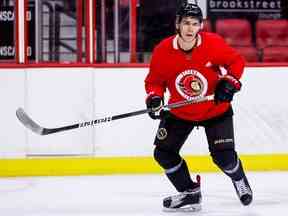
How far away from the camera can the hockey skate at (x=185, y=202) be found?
12.6 feet

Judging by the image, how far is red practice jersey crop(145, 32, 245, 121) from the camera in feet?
12.1

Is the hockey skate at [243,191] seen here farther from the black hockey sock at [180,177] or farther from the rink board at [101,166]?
the rink board at [101,166]

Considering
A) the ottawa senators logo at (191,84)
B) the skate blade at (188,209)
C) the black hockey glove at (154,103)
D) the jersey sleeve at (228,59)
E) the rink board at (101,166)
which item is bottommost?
the rink board at (101,166)

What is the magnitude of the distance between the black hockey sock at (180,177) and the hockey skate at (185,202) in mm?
23

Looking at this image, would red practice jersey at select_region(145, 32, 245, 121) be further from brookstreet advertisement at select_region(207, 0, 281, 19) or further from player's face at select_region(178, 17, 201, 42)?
brookstreet advertisement at select_region(207, 0, 281, 19)

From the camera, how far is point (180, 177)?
3838 millimetres

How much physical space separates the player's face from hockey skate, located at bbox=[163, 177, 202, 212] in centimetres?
72

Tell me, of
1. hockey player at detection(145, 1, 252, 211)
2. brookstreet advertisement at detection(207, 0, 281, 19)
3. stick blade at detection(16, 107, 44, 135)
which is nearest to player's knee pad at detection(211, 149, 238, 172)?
hockey player at detection(145, 1, 252, 211)

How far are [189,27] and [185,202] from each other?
0.80 m

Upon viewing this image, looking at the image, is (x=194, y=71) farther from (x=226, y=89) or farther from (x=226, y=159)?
(x=226, y=159)

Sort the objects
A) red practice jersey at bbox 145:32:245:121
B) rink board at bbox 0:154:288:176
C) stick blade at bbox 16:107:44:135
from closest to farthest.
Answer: red practice jersey at bbox 145:32:245:121 < stick blade at bbox 16:107:44:135 < rink board at bbox 0:154:288:176

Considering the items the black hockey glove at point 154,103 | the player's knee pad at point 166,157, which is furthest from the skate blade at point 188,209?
the black hockey glove at point 154,103

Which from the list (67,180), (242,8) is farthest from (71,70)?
(242,8)

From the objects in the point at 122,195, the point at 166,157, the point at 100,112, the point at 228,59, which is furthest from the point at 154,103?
the point at 100,112
